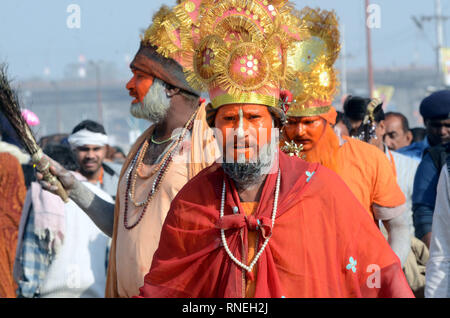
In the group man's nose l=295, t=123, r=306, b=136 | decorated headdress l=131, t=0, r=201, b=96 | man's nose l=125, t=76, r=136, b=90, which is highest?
decorated headdress l=131, t=0, r=201, b=96

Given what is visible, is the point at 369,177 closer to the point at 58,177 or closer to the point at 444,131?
the point at 444,131

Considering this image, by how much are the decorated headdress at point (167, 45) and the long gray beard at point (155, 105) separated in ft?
0.23

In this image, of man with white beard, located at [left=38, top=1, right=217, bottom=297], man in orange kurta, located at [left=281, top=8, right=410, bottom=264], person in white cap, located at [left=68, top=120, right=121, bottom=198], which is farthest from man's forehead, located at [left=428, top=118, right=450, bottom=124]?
person in white cap, located at [left=68, top=120, right=121, bottom=198]

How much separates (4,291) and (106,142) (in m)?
1.67

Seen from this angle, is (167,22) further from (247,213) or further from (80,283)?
(80,283)

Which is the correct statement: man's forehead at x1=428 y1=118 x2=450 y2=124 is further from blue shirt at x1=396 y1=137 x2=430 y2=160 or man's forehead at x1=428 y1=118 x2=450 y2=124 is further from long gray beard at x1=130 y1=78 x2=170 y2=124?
long gray beard at x1=130 y1=78 x2=170 y2=124

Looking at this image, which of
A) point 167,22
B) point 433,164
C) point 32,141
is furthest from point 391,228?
point 32,141

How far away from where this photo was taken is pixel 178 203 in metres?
3.90

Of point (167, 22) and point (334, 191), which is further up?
point (167, 22)

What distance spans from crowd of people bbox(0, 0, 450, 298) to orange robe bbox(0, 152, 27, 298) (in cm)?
Result: 1

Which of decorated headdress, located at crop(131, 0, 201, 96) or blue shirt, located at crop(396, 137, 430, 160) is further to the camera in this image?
blue shirt, located at crop(396, 137, 430, 160)

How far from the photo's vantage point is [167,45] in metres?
4.98

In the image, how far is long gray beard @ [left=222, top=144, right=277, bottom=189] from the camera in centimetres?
374

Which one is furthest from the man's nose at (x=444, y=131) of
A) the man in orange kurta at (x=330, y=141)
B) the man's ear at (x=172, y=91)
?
the man's ear at (x=172, y=91)
